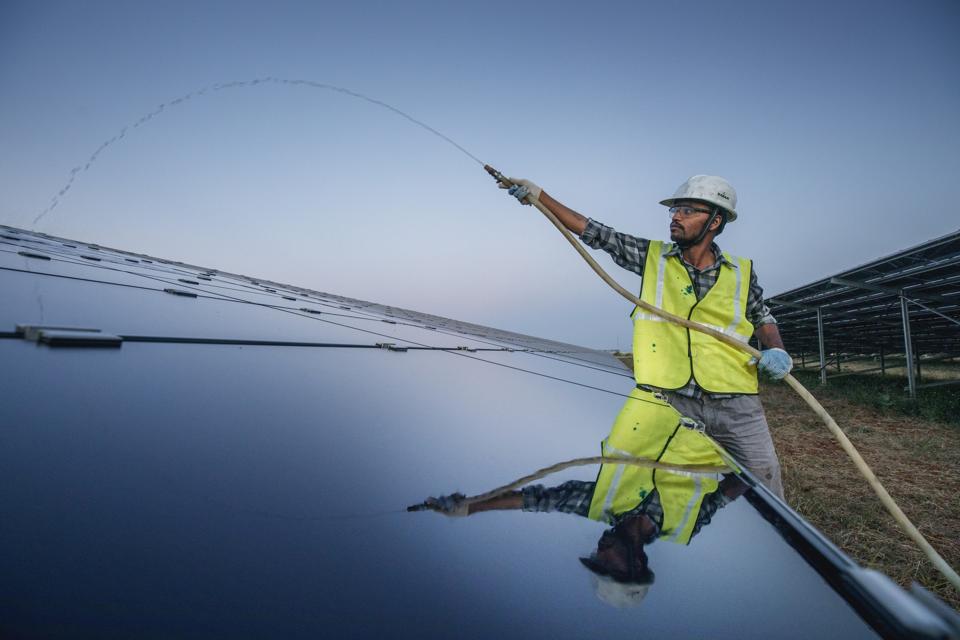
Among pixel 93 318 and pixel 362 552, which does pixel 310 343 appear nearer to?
pixel 93 318

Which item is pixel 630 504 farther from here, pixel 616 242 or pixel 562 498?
A: pixel 616 242

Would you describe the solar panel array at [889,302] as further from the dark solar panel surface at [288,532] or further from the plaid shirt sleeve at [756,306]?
the dark solar panel surface at [288,532]

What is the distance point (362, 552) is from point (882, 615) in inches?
34.3

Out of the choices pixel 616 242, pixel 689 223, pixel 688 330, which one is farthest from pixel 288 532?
pixel 689 223

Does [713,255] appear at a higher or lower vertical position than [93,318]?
higher

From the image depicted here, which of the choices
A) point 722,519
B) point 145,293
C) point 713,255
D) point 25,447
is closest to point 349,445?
point 25,447

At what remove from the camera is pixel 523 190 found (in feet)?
10.2

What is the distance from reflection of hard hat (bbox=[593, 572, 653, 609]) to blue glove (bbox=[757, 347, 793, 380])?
289cm

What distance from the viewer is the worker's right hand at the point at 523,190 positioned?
10.2ft

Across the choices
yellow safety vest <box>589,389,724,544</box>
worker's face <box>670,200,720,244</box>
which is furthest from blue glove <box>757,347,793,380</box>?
yellow safety vest <box>589,389,724,544</box>

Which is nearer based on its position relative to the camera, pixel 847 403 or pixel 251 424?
pixel 251 424

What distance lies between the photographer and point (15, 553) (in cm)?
53

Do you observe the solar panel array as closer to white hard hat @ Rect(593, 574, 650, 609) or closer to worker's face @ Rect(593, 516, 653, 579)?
worker's face @ Rect(593, 516, 653, 579)

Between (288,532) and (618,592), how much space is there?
56 cm
